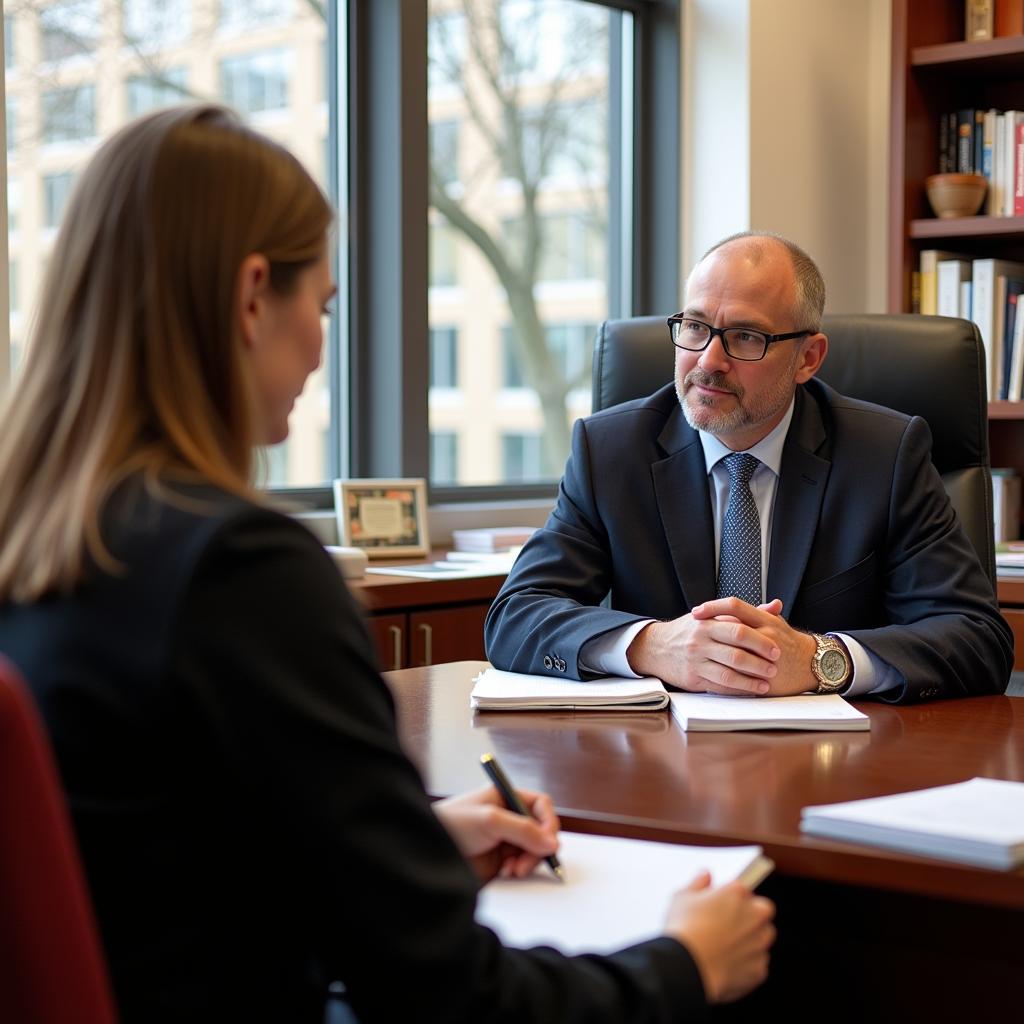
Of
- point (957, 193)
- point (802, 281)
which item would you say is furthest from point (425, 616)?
point (957, 193)

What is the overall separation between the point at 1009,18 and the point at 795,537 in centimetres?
224

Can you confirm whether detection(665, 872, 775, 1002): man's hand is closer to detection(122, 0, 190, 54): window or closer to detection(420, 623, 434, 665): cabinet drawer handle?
detection(420, 623, 434, 665): cabinet drawer handle

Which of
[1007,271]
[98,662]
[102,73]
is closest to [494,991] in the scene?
[98,662]

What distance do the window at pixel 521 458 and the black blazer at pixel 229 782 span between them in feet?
10.0

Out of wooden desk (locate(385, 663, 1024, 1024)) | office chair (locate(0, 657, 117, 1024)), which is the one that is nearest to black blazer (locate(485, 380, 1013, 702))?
wooden desk (locate(385, 663, 1024, 1024))

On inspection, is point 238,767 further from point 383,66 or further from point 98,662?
point 383,66

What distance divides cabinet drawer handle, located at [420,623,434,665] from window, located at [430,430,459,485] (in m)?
0.92

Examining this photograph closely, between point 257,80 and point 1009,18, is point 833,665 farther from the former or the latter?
point 1009,18

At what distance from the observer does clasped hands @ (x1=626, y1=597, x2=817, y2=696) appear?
170 cm

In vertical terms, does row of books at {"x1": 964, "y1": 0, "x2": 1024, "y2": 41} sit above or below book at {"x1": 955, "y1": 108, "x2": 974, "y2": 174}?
above

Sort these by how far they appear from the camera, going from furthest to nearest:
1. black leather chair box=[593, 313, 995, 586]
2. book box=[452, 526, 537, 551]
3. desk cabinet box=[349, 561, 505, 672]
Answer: book box=[452, 526, 537, 551] → desk cabinet box=[349, 561, 505, 672] → black leather chair box=[593, 313, 995, 586]

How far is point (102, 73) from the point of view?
9.61 ft

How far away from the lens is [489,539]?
330 cm

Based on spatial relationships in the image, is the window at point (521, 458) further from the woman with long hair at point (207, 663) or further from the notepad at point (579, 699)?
the woman with long hair at point (207, 663)
